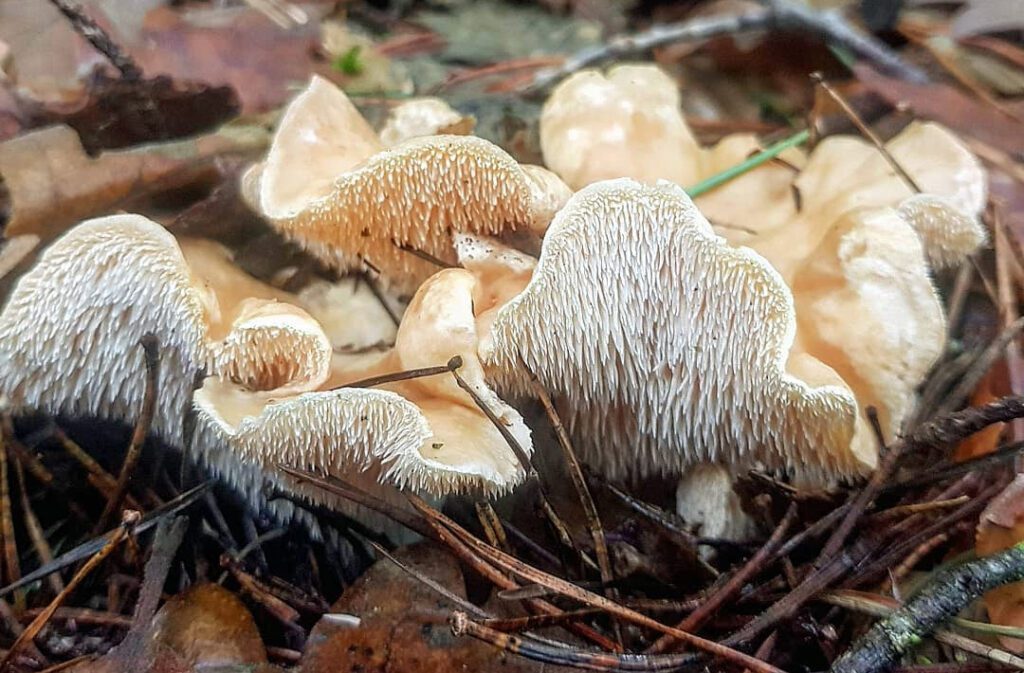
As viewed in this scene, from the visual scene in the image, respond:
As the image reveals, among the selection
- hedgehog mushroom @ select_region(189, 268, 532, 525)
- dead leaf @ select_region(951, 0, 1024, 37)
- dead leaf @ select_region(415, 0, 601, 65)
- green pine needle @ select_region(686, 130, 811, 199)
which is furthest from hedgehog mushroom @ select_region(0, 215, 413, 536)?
dead leaf @ select_region(951, 0, 1024, 37)

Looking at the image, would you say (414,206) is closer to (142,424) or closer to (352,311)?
(352,311)

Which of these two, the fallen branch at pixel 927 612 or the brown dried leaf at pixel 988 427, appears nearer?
the fallen branch at pixel 927 612

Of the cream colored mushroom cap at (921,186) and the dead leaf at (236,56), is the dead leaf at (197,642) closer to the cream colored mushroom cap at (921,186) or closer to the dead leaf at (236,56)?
the dead leaf at (236,56)

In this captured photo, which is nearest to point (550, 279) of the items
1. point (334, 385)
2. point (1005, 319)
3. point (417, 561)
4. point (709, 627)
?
point (334, 385)

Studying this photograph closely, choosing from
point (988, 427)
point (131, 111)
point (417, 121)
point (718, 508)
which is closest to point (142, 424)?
point (131, 111)

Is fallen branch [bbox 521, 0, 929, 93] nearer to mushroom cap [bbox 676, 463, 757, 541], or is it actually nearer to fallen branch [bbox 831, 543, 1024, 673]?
mushroom cap [bbox 676, 463, 757, 541]

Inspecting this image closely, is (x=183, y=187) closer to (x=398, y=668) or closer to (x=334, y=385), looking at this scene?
(x=334, y=385)

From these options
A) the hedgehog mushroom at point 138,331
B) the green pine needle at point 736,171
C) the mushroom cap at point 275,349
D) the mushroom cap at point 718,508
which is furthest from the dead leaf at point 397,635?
the green pine needle at point 736,171
